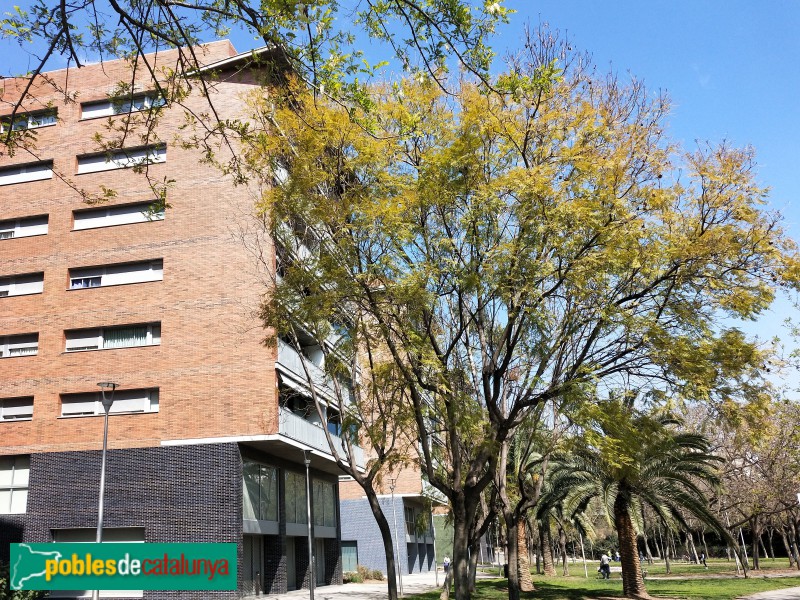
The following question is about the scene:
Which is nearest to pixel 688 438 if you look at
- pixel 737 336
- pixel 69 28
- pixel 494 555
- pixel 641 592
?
pixel 641 592

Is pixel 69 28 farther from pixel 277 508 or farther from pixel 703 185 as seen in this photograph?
pixel 277 508

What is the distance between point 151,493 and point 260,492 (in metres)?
3.78

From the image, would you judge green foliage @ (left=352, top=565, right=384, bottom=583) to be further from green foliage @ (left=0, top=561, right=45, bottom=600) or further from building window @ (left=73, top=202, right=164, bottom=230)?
green foliage @ (left=0, top=561, right=45, bottom=600)

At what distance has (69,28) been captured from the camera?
19.9 ft

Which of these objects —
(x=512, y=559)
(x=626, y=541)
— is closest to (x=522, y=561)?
(x=626, y=541)

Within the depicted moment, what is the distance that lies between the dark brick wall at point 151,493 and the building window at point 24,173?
37.7ft

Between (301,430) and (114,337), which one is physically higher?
(114,337)

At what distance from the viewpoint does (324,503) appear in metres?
32.4

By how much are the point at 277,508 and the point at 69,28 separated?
74.4 feet

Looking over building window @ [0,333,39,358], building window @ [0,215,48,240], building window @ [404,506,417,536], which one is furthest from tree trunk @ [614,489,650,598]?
building window @ [404,506,417,536]

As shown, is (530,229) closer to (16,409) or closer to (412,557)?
(16,409)

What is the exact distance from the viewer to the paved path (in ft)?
66.4

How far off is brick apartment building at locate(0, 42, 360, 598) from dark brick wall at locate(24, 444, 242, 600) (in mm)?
44

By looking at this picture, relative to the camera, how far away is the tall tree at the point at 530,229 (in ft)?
39.9
